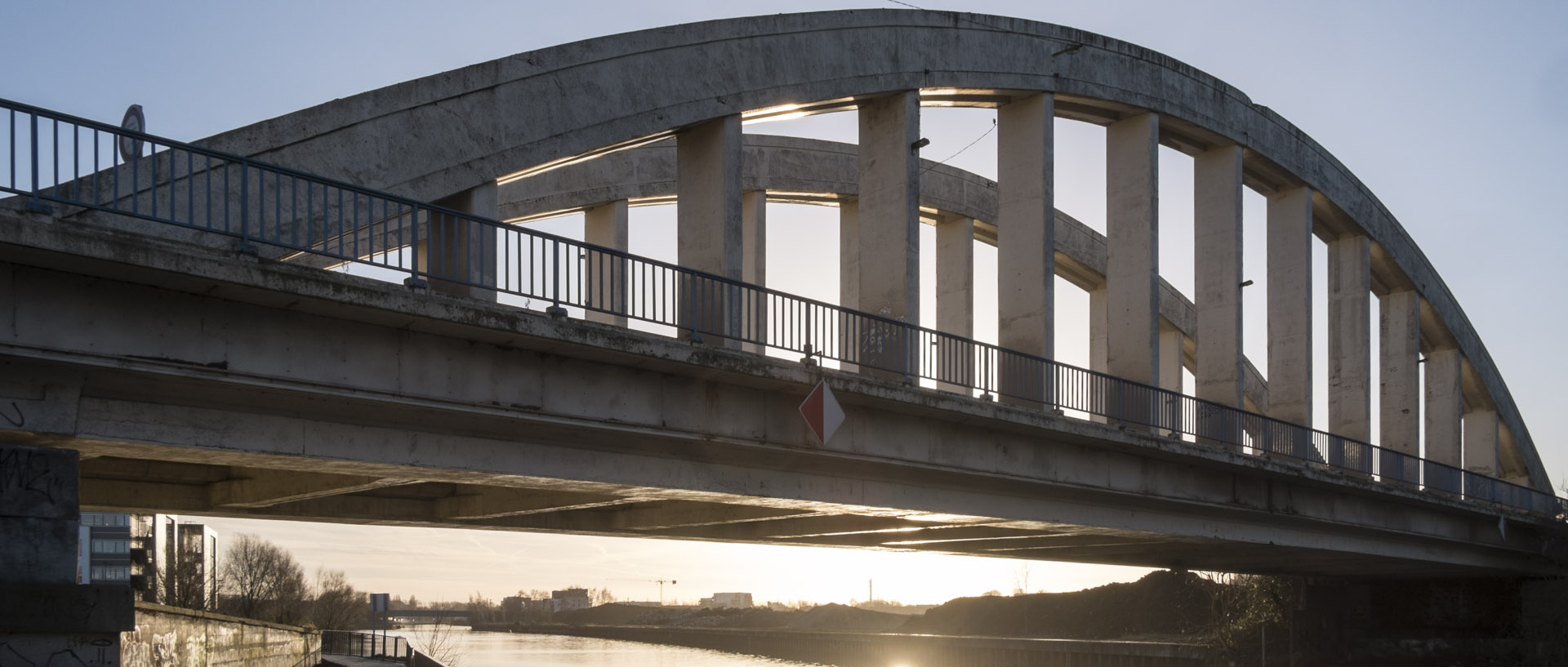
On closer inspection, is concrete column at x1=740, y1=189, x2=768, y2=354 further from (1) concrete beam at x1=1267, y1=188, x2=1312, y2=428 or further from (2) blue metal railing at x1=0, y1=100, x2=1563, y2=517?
(1) concrete beam at x1=1267, y1=188, x2=1312, y2=428

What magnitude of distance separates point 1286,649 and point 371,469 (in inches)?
1405

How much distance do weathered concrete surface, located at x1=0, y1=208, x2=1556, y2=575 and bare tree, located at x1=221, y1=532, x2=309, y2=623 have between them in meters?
34.6

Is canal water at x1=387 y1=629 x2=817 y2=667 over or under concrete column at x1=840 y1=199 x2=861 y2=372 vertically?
under

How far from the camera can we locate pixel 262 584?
213ft

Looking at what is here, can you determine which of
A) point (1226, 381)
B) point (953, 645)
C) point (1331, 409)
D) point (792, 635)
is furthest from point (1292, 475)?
point (792, 635)

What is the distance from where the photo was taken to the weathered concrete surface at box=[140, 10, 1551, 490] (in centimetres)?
1418

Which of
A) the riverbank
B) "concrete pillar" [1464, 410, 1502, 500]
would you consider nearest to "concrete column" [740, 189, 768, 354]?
the riverbank

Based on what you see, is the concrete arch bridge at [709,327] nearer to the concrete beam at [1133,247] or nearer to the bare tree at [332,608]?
the concrete beam at [1133,247]

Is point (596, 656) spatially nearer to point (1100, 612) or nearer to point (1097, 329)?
point (1100, 612)

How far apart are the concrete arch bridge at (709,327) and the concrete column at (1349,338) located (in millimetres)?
135

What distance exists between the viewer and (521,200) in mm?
29125

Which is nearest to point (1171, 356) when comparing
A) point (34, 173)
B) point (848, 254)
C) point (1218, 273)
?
point (1218, 273)

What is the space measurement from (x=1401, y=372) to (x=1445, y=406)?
155 inches

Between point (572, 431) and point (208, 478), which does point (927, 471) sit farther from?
point (208, 478)
